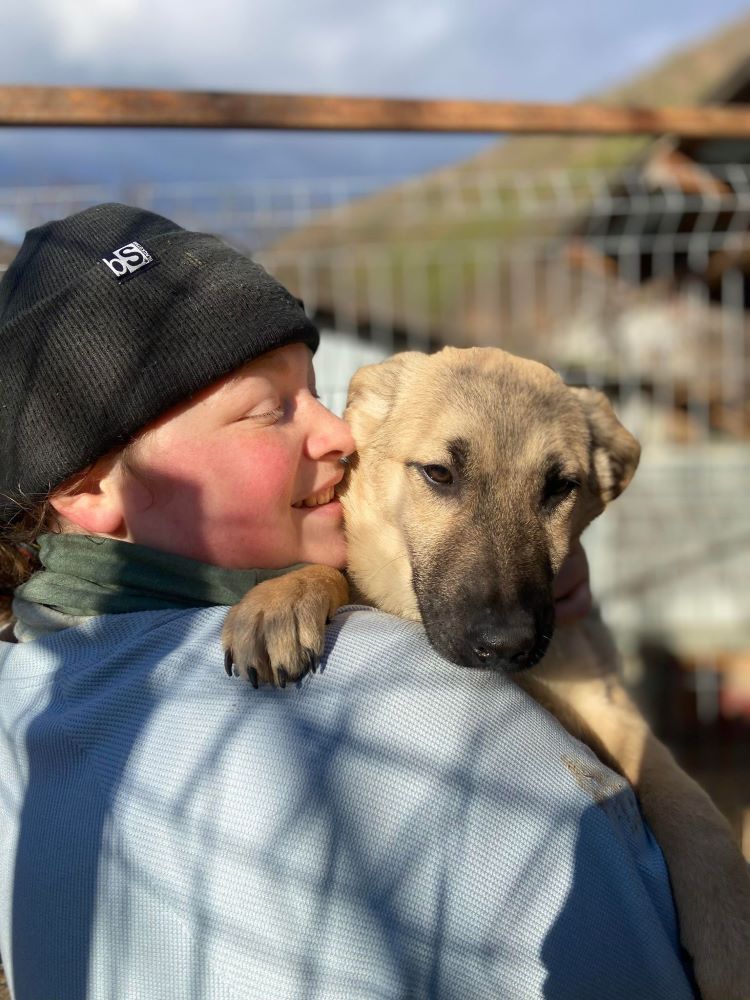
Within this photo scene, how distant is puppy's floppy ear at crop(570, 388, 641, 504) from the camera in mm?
2762

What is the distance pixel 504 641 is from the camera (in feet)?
6.54

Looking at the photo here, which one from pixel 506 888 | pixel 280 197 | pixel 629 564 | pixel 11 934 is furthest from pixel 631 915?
pixel 629 564

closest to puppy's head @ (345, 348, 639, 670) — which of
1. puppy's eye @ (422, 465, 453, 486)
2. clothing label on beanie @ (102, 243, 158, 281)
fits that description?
puppy's eye @ (422, 465, 453, 486)

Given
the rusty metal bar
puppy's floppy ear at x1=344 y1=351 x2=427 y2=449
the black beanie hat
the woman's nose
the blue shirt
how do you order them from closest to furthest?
1. the blue shirt
2. the black beanie hat
3. the woman's nose
4. puppy's floppy ear at x1=344 y1=351 x2=427 y2=449
5. the rusty metal bar

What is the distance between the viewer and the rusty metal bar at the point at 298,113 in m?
2.98

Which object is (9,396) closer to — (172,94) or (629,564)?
(172,94)

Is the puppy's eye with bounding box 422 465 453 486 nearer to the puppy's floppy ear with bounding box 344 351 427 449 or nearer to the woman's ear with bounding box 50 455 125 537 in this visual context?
the puppy's floppy ear with bounding box 344 351 427 449

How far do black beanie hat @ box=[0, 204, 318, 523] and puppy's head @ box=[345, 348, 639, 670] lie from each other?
2.10 feet

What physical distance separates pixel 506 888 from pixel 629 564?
5.14 metres

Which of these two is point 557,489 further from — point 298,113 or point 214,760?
point 298,113

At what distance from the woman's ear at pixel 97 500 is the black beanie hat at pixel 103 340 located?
0.19 ft

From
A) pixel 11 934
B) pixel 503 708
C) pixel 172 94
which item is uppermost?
pixel 172 94

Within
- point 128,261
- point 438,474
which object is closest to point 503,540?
point 438,474

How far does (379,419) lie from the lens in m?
2.71
